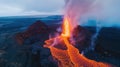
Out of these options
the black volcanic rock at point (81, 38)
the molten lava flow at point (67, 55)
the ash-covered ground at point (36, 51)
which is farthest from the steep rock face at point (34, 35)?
the black volcanic rock at point (81, 38)

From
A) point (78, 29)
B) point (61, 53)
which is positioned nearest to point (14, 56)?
point (61, 53)

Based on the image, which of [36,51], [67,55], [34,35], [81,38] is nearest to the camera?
[67,55]

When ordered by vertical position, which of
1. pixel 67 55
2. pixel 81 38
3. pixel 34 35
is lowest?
pixel 67 55

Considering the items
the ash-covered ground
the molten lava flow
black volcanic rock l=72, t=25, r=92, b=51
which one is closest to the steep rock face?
the ash-covered ground

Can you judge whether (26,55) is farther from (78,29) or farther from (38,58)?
(78,29)

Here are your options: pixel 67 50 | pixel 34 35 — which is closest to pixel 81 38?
pixel 67 50

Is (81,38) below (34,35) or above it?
above

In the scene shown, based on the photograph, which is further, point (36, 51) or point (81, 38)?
point (81, 38)

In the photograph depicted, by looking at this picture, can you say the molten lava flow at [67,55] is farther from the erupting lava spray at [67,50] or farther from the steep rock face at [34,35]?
the steep rock face at [34,35]

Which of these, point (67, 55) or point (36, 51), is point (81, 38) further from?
point (36, 51)

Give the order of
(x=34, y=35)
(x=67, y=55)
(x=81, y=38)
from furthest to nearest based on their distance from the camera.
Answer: (x=34, y=35), (x=81, y=38), (x=67, y=55)
